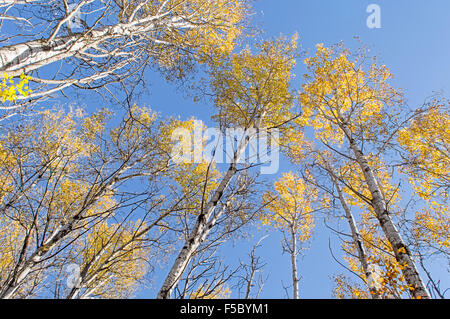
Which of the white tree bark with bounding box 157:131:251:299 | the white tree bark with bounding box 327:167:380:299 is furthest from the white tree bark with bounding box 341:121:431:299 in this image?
the white tree bark with bounding box 157:131:251:299

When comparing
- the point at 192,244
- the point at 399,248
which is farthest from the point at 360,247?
the point at 192,244

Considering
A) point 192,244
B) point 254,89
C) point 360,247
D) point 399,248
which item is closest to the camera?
point 192,244

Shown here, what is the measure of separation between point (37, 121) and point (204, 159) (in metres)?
6.01

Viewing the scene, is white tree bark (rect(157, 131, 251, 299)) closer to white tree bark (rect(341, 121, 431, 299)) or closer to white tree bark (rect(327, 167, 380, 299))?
white tree bark (rect(327, 167, 380, 299))

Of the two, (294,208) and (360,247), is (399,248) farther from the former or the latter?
(294,208)

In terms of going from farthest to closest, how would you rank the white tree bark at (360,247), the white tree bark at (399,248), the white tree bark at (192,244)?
the white tree bark at (360,247)
the white tree bark at (399,248)
the white tree bark at (192,244)

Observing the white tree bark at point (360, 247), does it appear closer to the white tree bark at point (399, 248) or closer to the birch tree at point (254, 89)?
the white tree bark at point (399, 248)

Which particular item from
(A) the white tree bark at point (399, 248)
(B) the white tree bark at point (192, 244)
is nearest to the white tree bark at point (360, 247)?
(A) the white tree bark at point (399, 248)

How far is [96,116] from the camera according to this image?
7.60 metres

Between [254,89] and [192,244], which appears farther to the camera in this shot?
[254,89]

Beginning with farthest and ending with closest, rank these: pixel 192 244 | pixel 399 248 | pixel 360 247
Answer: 1. pixel 360 247
2. pixel 399 248
3. pixel 192 244

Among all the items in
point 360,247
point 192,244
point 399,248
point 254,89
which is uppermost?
point 254,89
